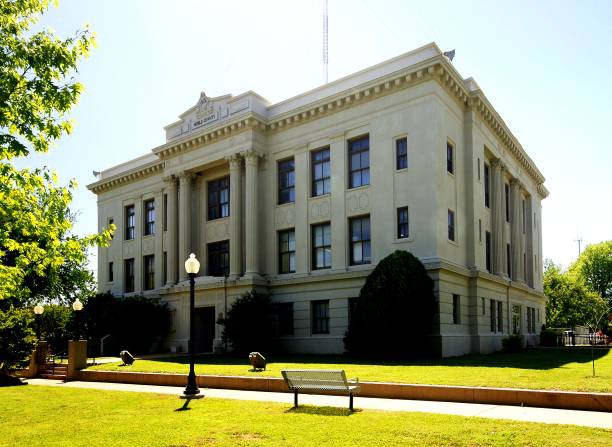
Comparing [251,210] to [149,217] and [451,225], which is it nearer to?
[451,225]

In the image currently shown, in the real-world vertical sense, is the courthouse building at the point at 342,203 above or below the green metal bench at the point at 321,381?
above

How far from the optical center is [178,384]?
787 inches

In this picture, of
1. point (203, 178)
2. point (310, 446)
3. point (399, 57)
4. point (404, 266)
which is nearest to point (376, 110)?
point (399, 57)

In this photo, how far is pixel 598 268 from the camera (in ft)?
285

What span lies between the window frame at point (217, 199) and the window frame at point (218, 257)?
1805mm

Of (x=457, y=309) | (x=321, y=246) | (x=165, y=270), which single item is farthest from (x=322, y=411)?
(x=165, y=270)

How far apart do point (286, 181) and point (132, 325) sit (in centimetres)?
1363

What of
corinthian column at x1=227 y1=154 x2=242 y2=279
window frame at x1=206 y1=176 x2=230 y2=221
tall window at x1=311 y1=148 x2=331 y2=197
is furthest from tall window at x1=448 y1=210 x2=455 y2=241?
window frame at x1=206 y1=176 x2=230 y2=221

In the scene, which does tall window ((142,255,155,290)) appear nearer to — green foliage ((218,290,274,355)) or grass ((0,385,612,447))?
green foliage ((218,290,274,355))

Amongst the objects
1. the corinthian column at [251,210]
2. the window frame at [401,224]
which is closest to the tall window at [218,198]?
the corinthian column at [251,210]

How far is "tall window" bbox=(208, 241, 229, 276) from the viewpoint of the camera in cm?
3831

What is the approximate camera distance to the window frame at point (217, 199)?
39.0m

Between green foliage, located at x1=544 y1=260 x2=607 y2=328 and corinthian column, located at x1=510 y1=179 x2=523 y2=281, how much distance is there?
38.1 meters

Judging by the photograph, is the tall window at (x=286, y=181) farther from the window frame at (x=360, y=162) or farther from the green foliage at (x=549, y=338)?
the green foliage at (x=549, y=338)
